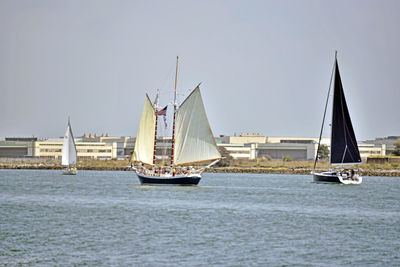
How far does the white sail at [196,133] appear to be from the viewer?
70438mm

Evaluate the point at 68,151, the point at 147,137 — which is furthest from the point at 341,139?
the point at 68,151

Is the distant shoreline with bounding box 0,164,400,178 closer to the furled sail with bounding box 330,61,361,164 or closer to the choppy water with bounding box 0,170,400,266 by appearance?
the furled sail with bounding box 330,61,361,164

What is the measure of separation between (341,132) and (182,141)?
20328mm

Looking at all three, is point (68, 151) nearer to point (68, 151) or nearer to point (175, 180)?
point (68, 151)

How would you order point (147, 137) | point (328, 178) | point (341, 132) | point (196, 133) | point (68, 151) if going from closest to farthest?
point (196, 133)
point (147, 137)
point (341, 132)
point (328, 178)
point (68, 151)

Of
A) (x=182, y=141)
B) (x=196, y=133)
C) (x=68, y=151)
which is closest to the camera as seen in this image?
(x=196, y=133)

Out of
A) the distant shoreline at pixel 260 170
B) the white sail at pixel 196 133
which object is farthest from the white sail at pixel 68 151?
the white sail at pixel 196 133

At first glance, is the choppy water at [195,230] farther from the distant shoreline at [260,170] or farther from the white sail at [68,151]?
the distant shoreline at [260,170]

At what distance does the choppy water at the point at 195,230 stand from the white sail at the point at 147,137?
10.7m

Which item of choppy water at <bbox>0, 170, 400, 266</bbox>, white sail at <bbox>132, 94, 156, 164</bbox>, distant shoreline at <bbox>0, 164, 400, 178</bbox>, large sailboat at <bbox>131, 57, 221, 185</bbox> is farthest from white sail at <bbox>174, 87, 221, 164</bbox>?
distant shoreline at <bbox>0, 164, 400, 178</bbox>

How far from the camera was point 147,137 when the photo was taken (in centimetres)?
7400

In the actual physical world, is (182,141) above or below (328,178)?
above

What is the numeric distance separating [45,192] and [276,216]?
88.5ft

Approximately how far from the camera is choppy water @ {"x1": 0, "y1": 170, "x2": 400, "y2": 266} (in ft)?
100
